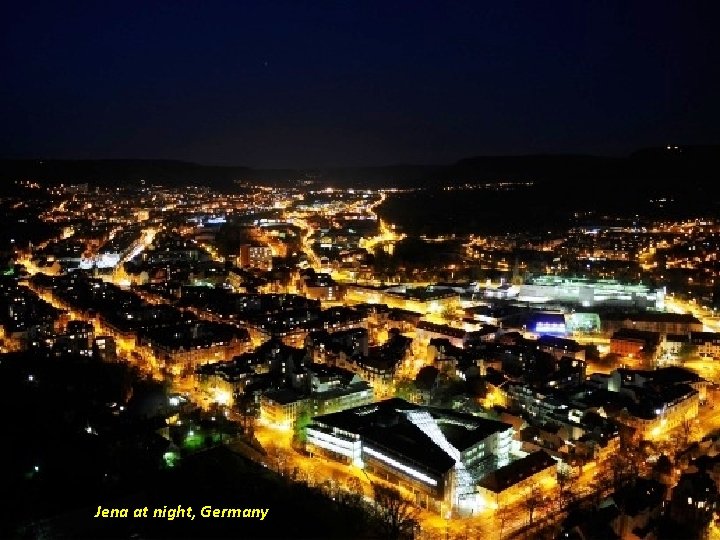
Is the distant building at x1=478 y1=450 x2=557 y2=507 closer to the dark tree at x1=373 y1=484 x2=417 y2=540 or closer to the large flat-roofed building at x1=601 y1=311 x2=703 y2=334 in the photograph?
the dark tree at x1=373 y1=484 x2=417 y2=540

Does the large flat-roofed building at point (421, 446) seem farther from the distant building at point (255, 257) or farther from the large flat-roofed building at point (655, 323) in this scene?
the distant building at point (255, 257)

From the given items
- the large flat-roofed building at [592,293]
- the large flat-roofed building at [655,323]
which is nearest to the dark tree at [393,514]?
the large flat-roofed building at [655,323]

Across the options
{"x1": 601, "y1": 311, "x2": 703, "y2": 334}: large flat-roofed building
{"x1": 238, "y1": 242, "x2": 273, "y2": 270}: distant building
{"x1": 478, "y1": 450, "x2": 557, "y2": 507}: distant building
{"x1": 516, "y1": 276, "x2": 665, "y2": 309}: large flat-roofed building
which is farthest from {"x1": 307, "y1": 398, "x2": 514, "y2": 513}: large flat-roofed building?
{"x1": 238, "y1": 242, "x2": 273, "y2": 270}: distant building

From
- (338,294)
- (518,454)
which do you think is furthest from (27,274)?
(518,454)

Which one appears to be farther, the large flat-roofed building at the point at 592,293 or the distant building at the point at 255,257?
the distant building at the point at 255,257

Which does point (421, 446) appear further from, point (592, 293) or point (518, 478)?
point (592, 293)

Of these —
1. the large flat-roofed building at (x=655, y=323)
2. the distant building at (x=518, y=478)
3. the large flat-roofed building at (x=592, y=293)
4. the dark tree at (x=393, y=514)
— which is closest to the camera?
the dark tree at (x=393, y=514)

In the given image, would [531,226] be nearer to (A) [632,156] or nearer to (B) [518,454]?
(A) [632,156]

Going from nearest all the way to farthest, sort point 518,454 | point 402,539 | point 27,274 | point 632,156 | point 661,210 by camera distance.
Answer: point 402,539 < point 518,454 < point 27,274 < point 661,210 < point 632,156

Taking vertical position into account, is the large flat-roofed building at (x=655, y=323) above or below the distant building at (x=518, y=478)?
above

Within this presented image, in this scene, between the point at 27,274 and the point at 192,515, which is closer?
the point at 192,515
